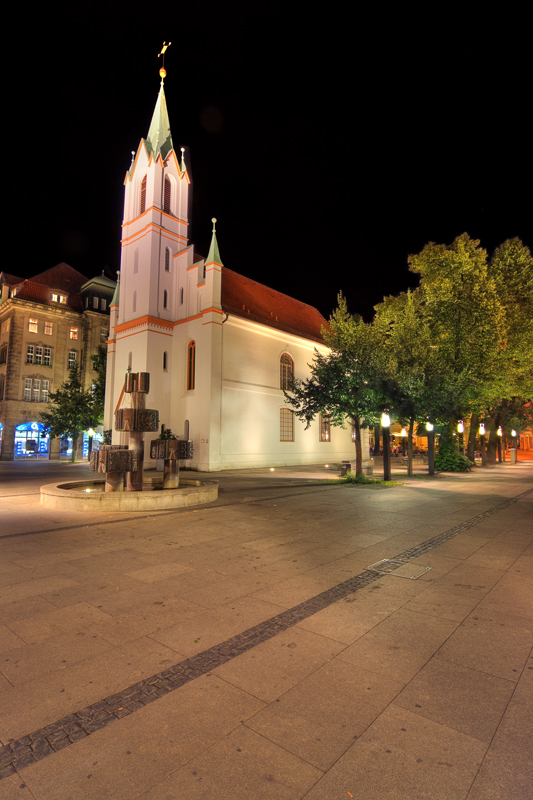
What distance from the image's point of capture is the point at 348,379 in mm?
17406

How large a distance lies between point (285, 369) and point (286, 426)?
14.8 ft

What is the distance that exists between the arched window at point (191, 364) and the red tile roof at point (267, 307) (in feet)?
11.0

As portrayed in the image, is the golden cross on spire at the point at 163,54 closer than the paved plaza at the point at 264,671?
No

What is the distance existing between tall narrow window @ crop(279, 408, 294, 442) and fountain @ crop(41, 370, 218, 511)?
1848 cm

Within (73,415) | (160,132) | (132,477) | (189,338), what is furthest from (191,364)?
(160,132)

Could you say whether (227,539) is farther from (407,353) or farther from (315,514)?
(407,353)

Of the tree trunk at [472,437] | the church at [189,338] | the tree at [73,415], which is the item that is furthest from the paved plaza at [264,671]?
the tree at [73,415]

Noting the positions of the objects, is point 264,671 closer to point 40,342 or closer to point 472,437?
point 472,437

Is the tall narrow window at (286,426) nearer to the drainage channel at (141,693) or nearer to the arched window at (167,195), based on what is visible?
the arched window at (167,195)

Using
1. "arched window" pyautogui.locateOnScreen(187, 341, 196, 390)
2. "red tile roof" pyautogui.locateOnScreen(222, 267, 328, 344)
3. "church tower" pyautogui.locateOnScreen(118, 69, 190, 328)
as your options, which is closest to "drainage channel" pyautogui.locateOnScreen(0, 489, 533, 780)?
"arched window" pyautogui.locateOnScreen(187, 341, 196, 390)

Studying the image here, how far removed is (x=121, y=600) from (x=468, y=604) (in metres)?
3.96

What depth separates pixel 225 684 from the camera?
10.4 feet

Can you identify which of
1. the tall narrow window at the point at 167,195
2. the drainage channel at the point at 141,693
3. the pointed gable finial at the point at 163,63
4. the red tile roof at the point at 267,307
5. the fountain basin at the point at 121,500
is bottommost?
the drainage channel at the point at 141,693

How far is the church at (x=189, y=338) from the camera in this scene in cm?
2681
